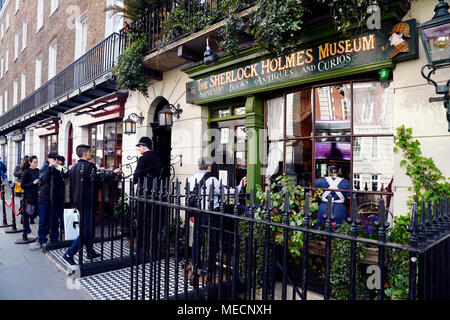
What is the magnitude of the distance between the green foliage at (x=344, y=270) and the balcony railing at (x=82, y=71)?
702 cm

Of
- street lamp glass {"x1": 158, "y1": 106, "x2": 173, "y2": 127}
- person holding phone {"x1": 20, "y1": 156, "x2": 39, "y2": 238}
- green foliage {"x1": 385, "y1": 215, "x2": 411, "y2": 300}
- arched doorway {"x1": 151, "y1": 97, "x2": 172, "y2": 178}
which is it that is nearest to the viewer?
green foliage {"x1": 385, "y1": 215, "x2": 411, "y2": 300}

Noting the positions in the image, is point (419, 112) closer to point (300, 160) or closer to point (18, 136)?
point (300, 160)

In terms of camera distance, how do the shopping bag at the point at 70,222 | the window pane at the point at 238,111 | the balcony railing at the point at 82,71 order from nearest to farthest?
the shopping bag at the point at 70,222
the window pane at the point at 238,111
the balcony railing at the point at 82,71

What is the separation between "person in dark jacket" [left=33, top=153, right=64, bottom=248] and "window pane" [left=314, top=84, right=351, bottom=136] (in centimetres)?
493

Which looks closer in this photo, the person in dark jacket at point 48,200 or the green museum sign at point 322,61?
the green museum sign at point 322,61

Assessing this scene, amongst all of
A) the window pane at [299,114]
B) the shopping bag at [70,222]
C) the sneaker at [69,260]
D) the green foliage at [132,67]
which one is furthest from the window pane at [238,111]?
the sneaker at [69,260]

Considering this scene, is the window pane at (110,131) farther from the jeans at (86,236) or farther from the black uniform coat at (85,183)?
the jeans at (86,236)

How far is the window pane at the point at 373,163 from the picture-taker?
3965 millimetres

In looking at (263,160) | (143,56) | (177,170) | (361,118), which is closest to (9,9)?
(143,56)

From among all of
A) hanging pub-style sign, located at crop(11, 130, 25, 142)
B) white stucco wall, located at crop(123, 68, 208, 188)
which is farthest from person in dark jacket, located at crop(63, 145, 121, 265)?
hanging pub-style sign, located at crop(11, 130, 25, 142)

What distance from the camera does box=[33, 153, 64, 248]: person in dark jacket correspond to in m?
5.63

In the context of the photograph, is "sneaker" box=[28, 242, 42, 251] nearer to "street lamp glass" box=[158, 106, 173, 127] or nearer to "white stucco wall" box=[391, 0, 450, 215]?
"street lamp glass" box=[158, 106, 173, 127]

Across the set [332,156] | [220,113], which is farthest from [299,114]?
[220,113]
